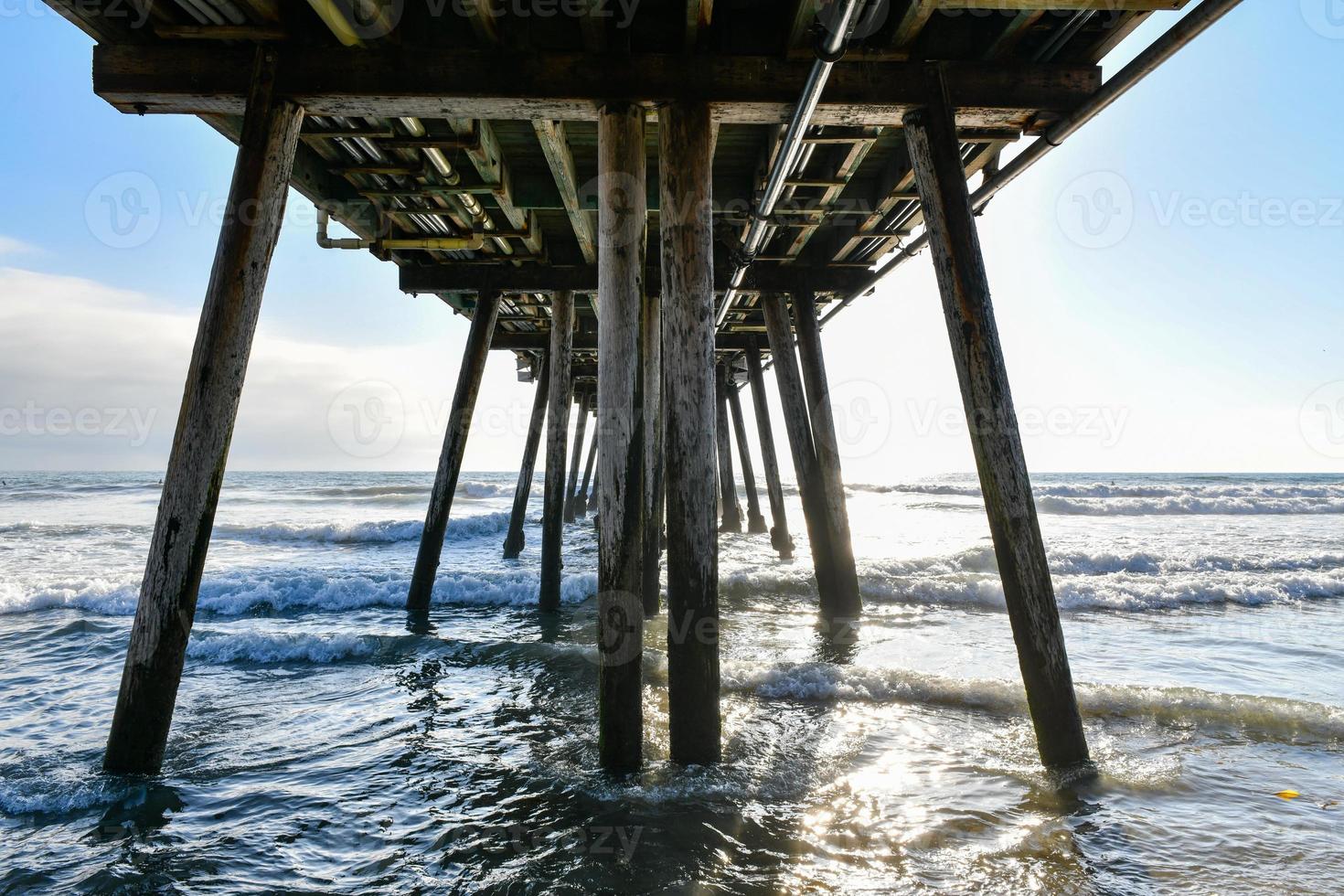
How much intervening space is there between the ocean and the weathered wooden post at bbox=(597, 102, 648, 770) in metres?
0.41

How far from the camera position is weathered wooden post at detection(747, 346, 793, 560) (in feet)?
40.3

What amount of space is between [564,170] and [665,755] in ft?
14.2

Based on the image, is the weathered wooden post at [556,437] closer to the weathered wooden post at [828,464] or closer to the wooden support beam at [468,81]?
the weathered wooden post at [828,464]

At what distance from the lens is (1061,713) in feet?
11.1

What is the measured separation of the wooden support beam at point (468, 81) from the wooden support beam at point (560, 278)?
11.9ft

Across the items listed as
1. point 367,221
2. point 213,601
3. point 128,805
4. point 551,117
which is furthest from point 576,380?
point 128,805

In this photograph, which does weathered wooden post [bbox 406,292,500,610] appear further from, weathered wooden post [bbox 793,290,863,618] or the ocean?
weathered wooden post [bbox 793,290,863,618]

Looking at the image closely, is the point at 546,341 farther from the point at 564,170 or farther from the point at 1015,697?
the point at 1015,697

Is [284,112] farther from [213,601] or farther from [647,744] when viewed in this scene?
[213,601]

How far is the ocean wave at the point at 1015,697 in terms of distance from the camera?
15.1ft

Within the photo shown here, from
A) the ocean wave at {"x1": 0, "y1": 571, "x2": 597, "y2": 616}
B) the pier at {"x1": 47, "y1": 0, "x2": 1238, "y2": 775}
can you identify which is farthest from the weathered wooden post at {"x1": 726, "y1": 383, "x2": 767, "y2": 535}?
the pier at {"x1": 47, "y1": 0, "x2": 1238, "y2": 775}

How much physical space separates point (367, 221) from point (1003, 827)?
22.9 feet

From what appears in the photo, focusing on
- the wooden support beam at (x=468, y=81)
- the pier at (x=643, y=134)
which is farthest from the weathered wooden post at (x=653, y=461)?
the wooden support beam at (x=468, y=81)

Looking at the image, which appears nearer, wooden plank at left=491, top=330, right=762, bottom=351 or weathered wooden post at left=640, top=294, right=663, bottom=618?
weathered wooden post at left=640, top=294, right=663, bottom=618
